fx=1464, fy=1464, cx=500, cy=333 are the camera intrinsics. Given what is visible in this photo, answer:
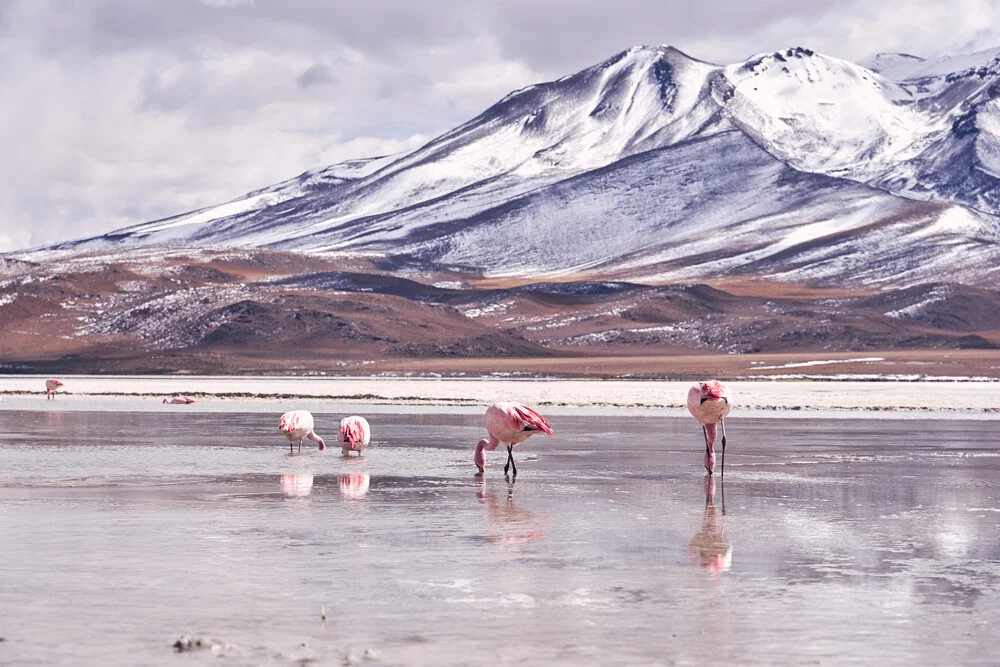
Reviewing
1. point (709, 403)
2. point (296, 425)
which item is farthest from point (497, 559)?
point (296, 425)

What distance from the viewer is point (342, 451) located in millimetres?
26031

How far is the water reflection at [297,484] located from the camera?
61.9ft

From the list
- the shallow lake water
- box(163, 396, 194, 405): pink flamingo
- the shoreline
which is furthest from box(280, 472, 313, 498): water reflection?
box(163, 396, 194, 405): pink flamingo

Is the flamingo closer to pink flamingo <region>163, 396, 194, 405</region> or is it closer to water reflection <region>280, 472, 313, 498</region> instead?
water reflection <region>280, 472, 313, 498</region>

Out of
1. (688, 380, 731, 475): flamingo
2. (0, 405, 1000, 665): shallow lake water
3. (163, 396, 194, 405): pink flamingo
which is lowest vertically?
(0, 405, 1000, 665): shallow lake water

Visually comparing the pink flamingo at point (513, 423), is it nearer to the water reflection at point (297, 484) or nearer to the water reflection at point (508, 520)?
the water reflection at point (508, 520)

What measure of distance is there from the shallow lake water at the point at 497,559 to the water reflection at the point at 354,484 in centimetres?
8

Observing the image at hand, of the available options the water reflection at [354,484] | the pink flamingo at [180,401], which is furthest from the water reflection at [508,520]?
the pink flamingo at [180,401]

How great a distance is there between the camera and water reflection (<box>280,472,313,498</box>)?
61.9 feet

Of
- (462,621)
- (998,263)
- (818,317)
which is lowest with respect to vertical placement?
(462,621)

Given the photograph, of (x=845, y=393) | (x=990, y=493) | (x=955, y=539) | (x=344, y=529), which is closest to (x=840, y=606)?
(x=955, y=539)

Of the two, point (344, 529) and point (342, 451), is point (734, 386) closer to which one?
point (342, 451)

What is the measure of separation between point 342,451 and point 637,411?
17815 millimetres

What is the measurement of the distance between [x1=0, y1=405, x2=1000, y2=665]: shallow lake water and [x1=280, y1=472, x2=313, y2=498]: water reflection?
0.41 ft
